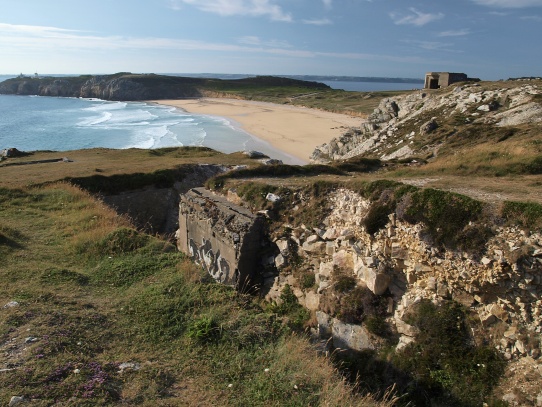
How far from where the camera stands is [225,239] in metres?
12.4

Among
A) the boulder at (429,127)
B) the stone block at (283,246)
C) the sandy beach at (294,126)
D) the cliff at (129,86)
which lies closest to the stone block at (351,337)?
the stone block at (283,246)

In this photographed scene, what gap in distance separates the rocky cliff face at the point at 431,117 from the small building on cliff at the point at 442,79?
369 cm

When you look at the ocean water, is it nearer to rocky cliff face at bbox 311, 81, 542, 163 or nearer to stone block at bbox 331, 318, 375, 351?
rocky cliff face at bbox 311, 81, 542, 163

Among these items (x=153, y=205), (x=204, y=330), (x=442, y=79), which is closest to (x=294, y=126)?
(x=442, y=79)

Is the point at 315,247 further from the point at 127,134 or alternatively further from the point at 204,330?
the point at 127,134

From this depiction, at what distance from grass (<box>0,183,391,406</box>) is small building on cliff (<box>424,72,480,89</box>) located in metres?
33.6

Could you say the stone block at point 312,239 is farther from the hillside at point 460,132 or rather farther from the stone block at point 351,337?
the hillside at point 460,132

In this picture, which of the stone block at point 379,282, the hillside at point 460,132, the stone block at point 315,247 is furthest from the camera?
the hillside at point 460,132

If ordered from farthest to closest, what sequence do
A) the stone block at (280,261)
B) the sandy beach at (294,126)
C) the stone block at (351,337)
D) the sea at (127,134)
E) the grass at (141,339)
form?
the sea at (127,134) → the sandy beach at (294,126) → the stone block at (280,261) → the stone block at (351,337) → the grass at (141,339)

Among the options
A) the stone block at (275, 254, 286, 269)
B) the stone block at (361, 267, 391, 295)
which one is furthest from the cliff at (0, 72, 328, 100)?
the stone block at (361, 267, 391, 295)

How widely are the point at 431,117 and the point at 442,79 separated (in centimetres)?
1077

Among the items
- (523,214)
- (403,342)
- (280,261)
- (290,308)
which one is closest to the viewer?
(523,214)

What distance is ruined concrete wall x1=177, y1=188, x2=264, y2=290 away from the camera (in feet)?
39.6

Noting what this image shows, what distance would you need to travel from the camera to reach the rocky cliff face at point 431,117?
2180cm
